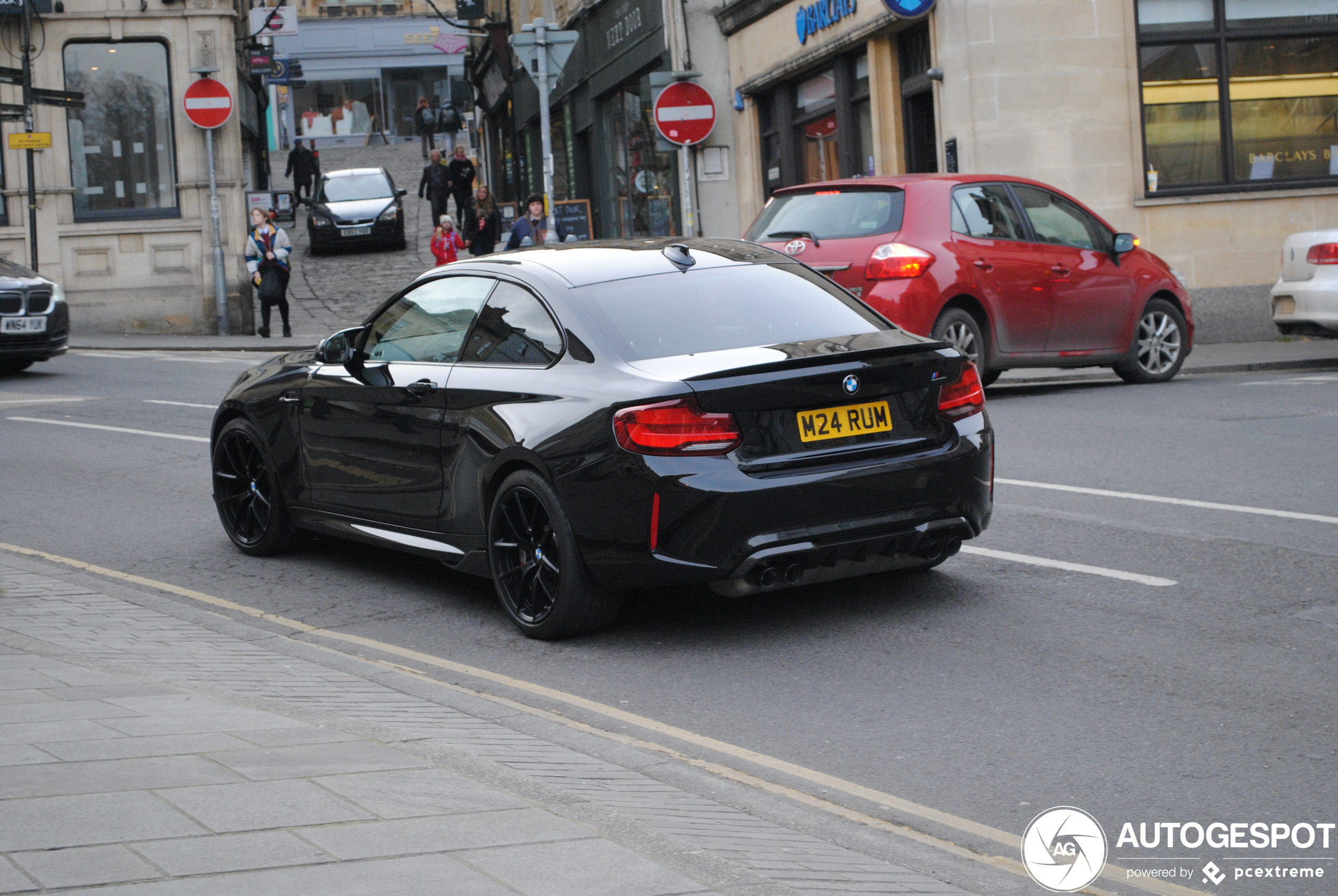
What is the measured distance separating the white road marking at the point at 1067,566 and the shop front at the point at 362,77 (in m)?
69.7

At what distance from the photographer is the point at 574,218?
2941cm

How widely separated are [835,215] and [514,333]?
671 cm

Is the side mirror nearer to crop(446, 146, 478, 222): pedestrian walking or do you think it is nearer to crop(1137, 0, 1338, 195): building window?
crop(1137, 0, 1338, 195): building window

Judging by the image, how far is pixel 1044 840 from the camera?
4.14 metres

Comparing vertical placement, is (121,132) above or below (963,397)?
above

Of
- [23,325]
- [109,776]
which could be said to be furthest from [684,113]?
[109,776]

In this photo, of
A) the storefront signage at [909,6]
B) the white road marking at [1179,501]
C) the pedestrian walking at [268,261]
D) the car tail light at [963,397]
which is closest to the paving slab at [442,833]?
the car tail light at [963,397]

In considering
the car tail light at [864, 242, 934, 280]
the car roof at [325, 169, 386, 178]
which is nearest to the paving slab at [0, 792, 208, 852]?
the car tail light at [864, 242, 934, 280]

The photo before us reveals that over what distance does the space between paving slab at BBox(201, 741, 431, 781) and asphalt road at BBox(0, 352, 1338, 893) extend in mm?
1128

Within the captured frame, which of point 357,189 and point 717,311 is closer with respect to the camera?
point 717,311

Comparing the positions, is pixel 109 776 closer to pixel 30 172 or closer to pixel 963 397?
pixel 963 397

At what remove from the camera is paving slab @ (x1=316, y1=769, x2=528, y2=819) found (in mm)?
3961

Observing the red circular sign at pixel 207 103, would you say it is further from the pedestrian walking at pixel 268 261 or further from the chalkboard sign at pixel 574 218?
the chalkboard sign at pixel 574 218

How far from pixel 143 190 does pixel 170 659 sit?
23414 mm
